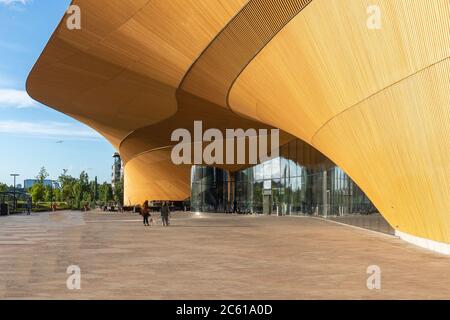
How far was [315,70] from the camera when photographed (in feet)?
52.7

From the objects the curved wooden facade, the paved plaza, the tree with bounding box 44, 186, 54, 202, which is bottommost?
the paved plaza

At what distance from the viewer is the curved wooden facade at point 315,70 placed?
473 inches

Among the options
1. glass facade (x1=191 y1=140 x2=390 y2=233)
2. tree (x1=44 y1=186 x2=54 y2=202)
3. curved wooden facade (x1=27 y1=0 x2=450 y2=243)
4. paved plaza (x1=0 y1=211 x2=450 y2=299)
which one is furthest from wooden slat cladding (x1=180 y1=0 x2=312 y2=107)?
tree (x1=44 y1=186 x2=54 y2=202)

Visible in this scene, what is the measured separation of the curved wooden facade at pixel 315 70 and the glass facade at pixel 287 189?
19.0 feet

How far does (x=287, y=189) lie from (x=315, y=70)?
29.9 metres

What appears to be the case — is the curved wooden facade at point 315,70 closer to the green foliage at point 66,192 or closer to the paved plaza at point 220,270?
the paved plaza at point 220,270

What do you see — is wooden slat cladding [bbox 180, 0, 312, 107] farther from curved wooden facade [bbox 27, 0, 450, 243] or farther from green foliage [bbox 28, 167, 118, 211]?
green foliage [bbox 28, 167, 118, 211]

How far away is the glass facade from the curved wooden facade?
5779mm

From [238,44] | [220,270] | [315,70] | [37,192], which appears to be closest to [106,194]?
[37,192]

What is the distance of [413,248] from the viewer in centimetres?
1537

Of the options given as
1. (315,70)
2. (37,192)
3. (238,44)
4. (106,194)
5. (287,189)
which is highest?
(238,44)

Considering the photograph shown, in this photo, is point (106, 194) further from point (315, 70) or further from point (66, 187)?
point (315, 70)

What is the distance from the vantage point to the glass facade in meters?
30.0
